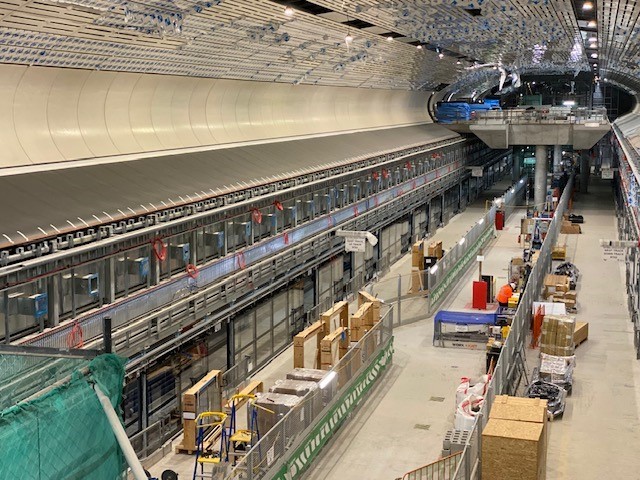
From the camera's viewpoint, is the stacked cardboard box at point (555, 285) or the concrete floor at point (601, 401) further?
the stacked cardboard box at point (555, 285)

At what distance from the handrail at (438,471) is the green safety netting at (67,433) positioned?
655 cm

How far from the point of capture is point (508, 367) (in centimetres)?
1500

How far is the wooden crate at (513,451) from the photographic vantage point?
1051 cm

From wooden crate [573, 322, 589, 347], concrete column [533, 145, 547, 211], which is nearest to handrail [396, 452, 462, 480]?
wooden crate [573, 322, 589, 347]

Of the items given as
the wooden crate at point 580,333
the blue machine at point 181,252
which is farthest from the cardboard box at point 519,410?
the wooden crate at point 580,333

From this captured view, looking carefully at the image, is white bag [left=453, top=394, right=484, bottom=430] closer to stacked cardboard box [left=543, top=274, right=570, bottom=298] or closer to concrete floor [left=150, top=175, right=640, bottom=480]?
concrete floor [left=150, top=175, right=640, bottom=480]

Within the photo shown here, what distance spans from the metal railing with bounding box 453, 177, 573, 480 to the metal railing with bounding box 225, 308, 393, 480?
2.52 m

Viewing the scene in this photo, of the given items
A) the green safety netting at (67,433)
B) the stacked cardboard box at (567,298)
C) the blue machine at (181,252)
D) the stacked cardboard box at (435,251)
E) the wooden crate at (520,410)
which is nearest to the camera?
the green safety netting at (67,433)

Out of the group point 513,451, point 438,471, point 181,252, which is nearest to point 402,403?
point 438,471

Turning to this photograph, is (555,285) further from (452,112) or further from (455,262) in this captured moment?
(452,112)

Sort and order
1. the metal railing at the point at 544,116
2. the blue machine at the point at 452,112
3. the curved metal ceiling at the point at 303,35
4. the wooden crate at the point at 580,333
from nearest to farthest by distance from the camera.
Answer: the curved metal ceiling at the point at 303,35 < the wooden crate at the point at 580,333 < the metal railing at the point at 544,116 < the blue machine at the point at 452,112

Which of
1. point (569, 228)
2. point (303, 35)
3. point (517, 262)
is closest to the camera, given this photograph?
point (303, 35)

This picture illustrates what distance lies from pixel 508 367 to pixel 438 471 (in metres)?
4.07

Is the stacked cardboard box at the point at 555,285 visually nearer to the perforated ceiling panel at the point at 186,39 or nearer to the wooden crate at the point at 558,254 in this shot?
the wooden crate at the point at 558,254
